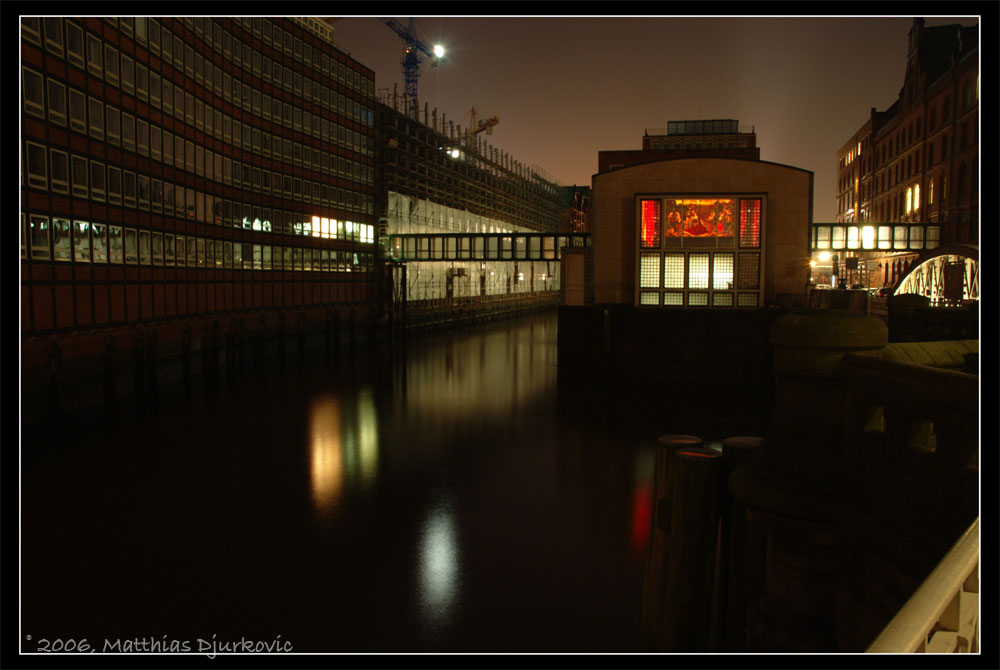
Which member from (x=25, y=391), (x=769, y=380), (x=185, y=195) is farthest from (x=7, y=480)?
(x=185, y=195)

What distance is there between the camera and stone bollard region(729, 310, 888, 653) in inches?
252

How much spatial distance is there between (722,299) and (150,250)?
25407 millimetres

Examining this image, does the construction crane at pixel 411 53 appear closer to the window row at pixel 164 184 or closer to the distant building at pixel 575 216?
the distant building at pixel 575 216

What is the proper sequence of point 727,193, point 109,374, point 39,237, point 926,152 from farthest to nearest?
point 926,152 < point 727,193 < point 109,374 < point 39,237

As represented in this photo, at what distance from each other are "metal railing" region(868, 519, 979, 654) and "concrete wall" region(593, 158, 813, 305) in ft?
95.2

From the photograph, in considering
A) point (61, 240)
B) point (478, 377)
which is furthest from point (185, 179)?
point (478, 377)

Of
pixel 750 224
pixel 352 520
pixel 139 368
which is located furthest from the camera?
pixel 750 224

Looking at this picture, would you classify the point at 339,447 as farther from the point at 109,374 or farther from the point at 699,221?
the point at 699,221

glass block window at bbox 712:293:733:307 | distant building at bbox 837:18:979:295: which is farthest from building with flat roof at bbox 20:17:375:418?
distant building at bbox 837:18:979:295

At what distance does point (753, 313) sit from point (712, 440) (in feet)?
29.1

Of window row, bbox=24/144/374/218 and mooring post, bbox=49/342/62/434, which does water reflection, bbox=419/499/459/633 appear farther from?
window row, bbox=24/144/374/218

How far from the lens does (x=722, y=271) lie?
30.3 meters

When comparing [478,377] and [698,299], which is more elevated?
[698,299]

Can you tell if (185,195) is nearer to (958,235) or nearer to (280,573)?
(280,573)
